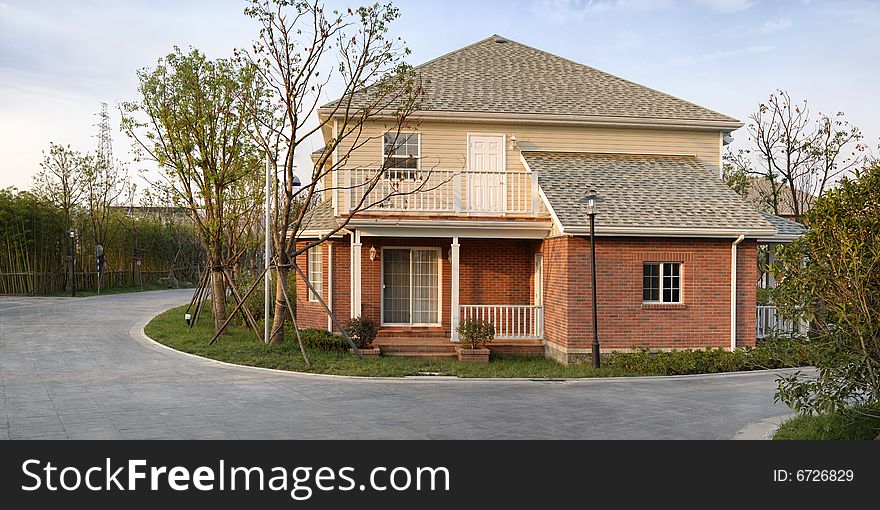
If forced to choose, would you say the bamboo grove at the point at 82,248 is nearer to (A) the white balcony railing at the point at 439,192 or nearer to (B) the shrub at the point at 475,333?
(A) the white balcony railing at the point at 439,192

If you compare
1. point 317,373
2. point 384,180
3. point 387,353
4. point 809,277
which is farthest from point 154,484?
point 384,180

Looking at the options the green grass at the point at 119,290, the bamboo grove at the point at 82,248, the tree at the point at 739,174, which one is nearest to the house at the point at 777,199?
the tree at the point at 739,174

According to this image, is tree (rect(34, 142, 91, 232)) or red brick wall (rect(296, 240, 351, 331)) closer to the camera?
red brick wall (rect(296, 240, 351, 331))

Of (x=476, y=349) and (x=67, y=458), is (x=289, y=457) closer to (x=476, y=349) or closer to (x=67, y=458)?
(x=67, y=458)

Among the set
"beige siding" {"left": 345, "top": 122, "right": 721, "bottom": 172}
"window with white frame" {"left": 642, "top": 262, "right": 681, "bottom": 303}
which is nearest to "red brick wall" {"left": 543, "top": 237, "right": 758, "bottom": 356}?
"window with white frame" {"left": 642, "top": 262, "right": 681, "bottom": 303}

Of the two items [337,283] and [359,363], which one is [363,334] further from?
[337,283]

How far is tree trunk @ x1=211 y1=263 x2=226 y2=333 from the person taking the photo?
20000 millimetres

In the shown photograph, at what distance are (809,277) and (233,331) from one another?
15933 millimetres

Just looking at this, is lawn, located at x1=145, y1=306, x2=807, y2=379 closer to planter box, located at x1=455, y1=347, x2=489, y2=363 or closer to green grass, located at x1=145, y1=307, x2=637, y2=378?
green grass, located at x1=145, y1=307, x2=637, y2=378

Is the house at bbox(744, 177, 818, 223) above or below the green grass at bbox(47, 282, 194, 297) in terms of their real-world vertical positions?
above

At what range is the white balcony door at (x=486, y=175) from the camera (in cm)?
1762

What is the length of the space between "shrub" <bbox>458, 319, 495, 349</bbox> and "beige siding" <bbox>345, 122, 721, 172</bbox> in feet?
14.1

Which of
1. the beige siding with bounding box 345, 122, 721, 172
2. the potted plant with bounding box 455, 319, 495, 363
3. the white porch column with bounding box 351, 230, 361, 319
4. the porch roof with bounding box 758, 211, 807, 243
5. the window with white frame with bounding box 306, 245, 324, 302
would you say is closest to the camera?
the potted plant with bounding box 455, 319, 495, 363

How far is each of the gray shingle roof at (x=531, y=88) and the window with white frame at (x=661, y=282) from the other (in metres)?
4.69
